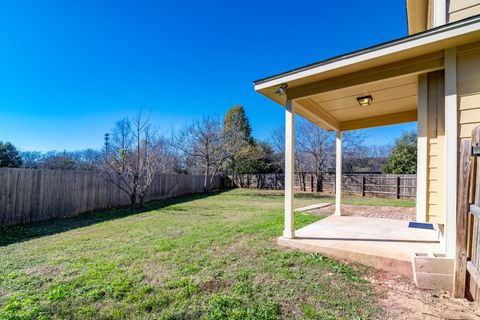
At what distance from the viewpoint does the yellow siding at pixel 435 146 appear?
9.20ft

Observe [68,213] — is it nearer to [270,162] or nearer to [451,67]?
[451,67]

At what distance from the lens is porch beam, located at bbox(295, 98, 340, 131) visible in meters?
4.25

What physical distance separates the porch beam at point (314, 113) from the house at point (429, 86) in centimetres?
11

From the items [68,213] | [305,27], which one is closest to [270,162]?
[305,27]

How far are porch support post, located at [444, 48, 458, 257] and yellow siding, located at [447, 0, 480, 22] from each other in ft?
1.94

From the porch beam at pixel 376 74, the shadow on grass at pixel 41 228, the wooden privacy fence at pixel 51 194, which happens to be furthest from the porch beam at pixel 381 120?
the wooden privacy fence at pixel 51 194

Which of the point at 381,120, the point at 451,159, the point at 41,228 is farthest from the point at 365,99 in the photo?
the point at 41,228

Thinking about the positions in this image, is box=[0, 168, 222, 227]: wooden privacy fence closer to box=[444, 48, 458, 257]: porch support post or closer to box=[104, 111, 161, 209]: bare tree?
box=[104, 111, 161, 209]: bare tree

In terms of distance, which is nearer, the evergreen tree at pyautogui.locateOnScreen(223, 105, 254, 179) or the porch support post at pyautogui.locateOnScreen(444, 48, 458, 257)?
the porch support post at pyautogui.locateOnScreen(444, 48, 458, 257)

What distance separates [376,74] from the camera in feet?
10.3

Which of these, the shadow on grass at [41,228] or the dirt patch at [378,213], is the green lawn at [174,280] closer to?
the shadow on grass at [41,228]

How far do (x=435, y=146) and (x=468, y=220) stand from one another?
969 millimetres

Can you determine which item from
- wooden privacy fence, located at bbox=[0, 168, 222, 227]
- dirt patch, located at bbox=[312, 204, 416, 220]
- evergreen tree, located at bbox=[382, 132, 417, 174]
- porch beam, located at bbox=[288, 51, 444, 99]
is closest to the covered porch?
porch beam, located at bbox=[288, 51, 444, 99]

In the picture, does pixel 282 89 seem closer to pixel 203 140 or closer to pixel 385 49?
pixel 385 49
